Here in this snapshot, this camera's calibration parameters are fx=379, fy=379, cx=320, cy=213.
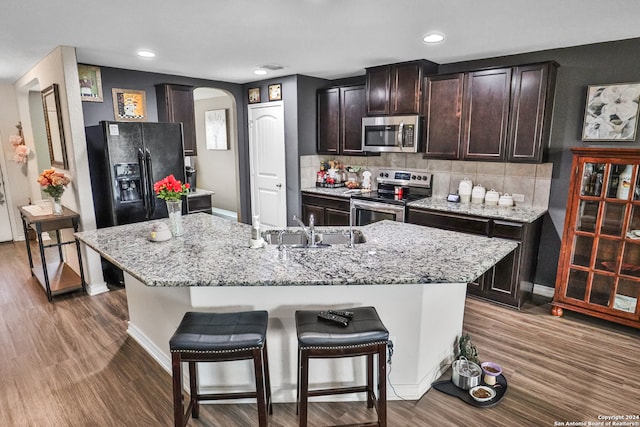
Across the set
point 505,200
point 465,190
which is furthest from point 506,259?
point 465,190

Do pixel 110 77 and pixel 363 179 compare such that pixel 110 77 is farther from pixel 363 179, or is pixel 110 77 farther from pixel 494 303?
pixel 494 303

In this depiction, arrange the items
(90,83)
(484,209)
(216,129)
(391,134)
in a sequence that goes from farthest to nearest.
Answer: (216,129), (391,134), (90,83), (484,209)

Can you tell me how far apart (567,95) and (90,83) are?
15.6 feet

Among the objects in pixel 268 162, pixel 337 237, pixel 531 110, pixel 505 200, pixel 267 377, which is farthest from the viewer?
pixel 268 162

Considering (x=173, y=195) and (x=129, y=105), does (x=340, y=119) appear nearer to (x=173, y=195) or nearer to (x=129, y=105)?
(x=129, y=105)

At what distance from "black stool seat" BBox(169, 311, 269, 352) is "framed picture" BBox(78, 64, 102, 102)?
10.7 feet

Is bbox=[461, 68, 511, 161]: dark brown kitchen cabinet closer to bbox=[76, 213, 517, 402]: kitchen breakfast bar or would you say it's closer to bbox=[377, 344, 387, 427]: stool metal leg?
bbox=[76, 213, 517, 402]: kitchen breakfast bar

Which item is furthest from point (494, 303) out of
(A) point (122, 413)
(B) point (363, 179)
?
(A) point (122, 413)

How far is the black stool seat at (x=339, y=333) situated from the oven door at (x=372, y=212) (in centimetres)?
232

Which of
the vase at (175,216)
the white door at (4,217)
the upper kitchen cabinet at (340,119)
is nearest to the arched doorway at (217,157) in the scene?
the upper kitchen cabinet at (340,119)

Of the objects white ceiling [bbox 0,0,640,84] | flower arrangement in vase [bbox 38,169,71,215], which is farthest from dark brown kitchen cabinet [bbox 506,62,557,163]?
flower arrangement in vase [bbox 38,169,71,215]

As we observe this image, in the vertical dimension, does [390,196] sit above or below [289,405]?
above

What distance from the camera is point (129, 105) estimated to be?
434 centimetres

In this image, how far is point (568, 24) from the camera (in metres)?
2.72
